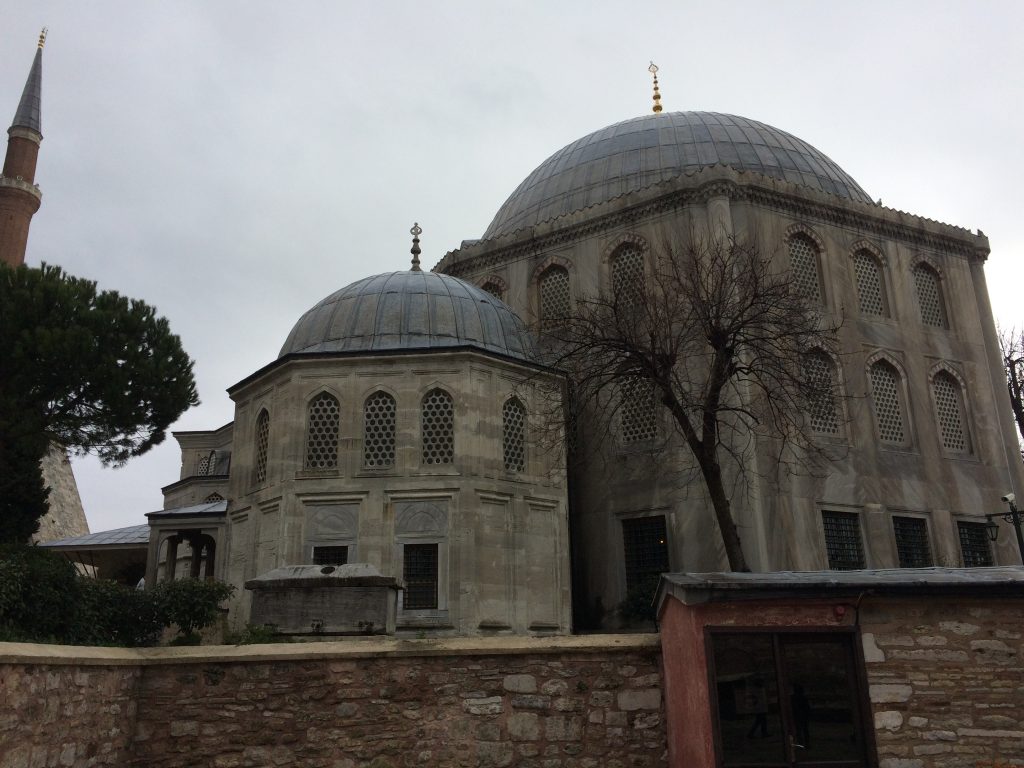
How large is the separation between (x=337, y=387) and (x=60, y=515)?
25.7 meters

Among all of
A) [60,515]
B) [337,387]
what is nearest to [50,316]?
[337,387]

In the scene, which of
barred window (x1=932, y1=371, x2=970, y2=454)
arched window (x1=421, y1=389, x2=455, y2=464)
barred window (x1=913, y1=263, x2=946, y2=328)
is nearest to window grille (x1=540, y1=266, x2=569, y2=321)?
arched window (x1=421, y1=389, x2=455, y2=464)

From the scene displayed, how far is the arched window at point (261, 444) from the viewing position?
17.6 metres

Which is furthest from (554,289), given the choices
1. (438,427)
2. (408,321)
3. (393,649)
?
(393,649)

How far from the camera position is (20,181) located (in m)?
36.4

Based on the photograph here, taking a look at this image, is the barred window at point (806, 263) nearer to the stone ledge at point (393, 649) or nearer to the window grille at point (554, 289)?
the window grille at point (554, 289)

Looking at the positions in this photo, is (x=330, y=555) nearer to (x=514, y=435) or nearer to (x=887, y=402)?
(x=514, y=435)

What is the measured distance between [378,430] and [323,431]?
1098 millimetres

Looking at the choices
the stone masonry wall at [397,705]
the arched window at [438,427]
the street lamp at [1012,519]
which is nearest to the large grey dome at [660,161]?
the arched window at [438,427]

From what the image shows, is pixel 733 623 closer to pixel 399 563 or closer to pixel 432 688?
pixel 432 688

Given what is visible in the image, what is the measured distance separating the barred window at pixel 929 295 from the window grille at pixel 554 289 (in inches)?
335

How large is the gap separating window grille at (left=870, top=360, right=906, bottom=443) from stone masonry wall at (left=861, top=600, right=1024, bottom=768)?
13064 millimetres

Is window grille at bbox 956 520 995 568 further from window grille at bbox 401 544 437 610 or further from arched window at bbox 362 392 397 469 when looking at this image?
arched window at bbox 362 392 397 469

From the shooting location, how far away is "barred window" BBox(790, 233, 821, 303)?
19.8 meters
